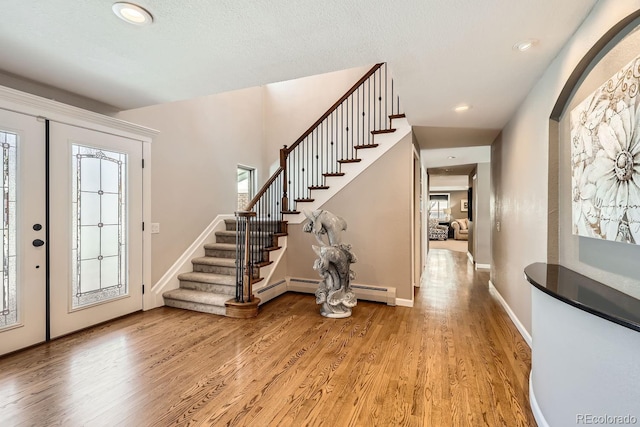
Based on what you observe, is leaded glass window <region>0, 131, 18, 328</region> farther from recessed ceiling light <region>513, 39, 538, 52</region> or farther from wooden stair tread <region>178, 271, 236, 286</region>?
recessed ceiling light <region>513, 39, 538, 52</region>

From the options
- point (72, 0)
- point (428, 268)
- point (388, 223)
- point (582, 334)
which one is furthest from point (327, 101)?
point (582, 334)

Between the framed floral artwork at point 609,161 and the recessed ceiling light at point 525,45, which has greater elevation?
the recessed ceiling light at point 525,45

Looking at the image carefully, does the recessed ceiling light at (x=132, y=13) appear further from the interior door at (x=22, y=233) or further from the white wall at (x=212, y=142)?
the white wall at (x=212, y=142)

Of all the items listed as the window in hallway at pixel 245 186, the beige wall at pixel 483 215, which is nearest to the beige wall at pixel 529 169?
the beige wall at pixel 483 215

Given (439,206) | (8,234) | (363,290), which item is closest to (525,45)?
(363,290)

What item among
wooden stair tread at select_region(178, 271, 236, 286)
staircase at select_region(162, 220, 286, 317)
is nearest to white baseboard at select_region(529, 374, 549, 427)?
staircase at select_region(162, 220, 286, 317)

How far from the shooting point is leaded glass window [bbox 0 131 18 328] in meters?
2.44

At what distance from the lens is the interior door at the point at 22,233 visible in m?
2.45

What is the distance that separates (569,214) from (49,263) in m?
4.43

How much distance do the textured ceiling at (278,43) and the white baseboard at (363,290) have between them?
8.40 feet

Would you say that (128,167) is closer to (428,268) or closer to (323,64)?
(323,64)

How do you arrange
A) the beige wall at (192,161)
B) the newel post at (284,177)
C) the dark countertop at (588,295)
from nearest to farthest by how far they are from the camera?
1. the dark countertop at (588,295)
2. the beige wall at (192,161)
3. the newel post at (284,177)

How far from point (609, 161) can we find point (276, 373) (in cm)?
248

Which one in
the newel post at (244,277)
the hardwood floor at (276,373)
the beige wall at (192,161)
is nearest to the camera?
the hardwood floor at (276,373)
